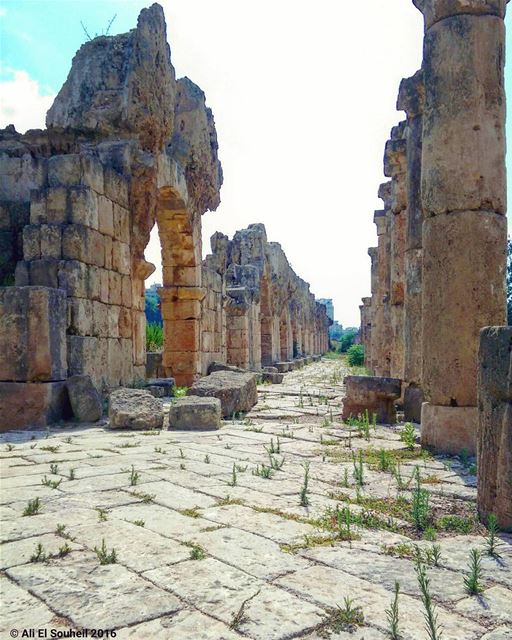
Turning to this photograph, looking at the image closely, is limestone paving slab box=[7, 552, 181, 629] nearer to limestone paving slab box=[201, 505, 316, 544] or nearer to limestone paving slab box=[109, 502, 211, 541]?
limestone paving slab box=[109, 502, 211, 541]

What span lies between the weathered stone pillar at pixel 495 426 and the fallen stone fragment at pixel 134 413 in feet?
16.2

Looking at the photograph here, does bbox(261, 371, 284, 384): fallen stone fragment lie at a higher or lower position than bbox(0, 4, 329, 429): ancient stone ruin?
lower

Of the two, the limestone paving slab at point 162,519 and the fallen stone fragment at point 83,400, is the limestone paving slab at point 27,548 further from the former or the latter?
the fallen stone fragment at point 83,400

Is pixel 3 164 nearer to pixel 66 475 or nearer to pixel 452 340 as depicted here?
pixel 66 475

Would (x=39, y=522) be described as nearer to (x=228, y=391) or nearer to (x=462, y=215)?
(x=462, y=215)

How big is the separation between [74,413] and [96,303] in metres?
2.06

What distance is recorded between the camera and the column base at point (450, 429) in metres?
5.94

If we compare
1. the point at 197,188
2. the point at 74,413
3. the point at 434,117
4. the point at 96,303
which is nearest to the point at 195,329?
the point at 197,188

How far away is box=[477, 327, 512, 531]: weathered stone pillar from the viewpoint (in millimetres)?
3395

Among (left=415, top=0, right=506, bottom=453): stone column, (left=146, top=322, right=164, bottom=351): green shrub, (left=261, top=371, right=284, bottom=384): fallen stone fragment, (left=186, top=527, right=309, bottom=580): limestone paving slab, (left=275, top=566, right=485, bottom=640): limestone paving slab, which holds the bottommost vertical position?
(left=261, top=371, right=284, bottom=384): fallen stone fragment

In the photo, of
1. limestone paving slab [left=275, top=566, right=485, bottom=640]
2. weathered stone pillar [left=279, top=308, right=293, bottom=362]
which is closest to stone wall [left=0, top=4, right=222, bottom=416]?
limestone paving slab [left=275, top=566, right=485, bottom=640]

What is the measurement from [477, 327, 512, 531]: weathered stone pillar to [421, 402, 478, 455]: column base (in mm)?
2275

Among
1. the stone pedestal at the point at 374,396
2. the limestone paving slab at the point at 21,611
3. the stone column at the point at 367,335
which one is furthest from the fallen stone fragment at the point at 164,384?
the stone column at the point at 367,335

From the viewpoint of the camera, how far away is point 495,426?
3.54m
